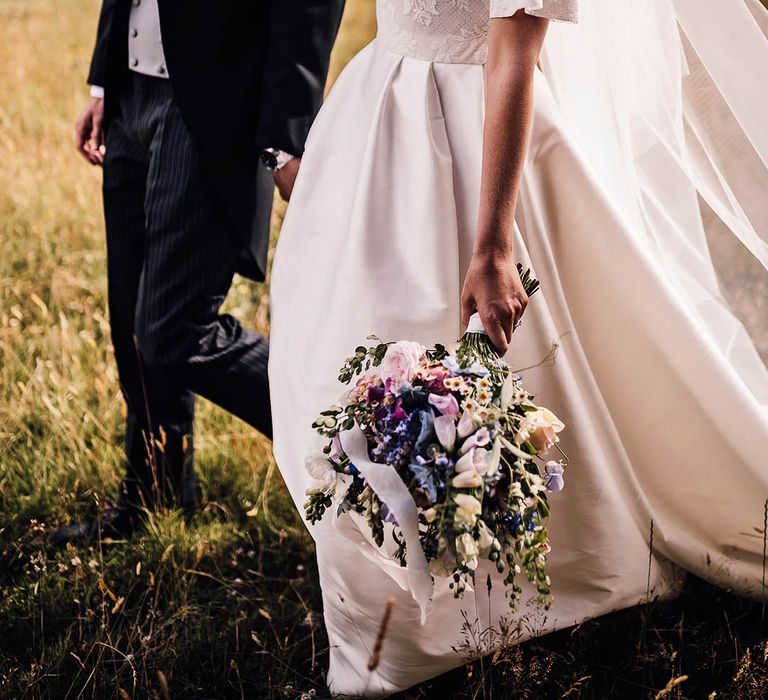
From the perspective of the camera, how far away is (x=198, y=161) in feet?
7.45

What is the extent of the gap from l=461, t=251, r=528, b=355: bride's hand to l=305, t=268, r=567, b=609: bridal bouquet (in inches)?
5.1

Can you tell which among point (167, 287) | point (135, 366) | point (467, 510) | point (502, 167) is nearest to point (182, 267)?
point (167, 287)

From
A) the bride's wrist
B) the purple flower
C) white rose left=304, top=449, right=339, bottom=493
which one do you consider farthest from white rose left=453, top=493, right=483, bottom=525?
the bride's wrist

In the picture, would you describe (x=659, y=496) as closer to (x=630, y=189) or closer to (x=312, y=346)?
(x=630, y=189)

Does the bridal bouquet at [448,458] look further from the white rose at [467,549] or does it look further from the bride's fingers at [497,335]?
the bride's fingers at [497,335]

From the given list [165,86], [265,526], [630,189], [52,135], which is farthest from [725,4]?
[52,135]

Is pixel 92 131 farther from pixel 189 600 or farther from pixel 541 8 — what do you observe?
pixel 541 8

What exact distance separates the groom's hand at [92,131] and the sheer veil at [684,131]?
4.59ft

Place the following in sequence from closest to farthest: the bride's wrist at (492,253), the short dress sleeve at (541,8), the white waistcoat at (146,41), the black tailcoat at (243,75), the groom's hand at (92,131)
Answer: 1. the short dress sleeve at (541,8)
2. the bride's wrist at (492,253)
3. the black tailcoat at (243,75)
4. the white waistcoat at (146,41)
5. the groom's hand at (92,131)

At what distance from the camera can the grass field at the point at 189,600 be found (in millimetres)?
2070

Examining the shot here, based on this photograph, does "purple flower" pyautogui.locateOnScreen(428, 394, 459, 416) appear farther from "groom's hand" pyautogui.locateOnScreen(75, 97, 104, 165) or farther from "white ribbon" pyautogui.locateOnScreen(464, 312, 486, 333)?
"groom's hand" pyautogui.locateOnScreen(75, 97, 104, 165)

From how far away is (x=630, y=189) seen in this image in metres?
2.13

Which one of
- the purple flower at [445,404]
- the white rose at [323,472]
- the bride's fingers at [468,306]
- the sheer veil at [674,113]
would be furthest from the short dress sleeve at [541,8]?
the white rose at [323,472]

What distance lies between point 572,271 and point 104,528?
1586 mm
